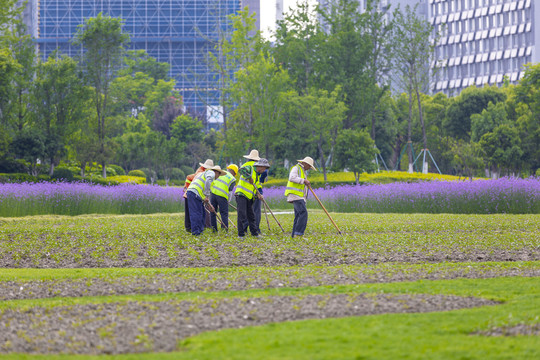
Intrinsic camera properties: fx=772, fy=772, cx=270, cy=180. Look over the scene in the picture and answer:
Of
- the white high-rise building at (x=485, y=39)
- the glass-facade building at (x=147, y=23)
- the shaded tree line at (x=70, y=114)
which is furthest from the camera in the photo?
the glass-facade building at (x=147, y=23)

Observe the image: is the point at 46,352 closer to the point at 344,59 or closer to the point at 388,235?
the point at 388,235

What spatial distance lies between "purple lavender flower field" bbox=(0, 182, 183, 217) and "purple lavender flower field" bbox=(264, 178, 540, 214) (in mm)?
7744

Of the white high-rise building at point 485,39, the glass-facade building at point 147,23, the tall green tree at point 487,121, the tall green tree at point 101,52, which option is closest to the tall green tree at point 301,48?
the tall green tree at point 101,52

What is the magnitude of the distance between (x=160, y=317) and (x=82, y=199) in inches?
1006

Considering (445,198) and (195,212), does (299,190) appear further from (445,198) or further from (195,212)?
(445,198)

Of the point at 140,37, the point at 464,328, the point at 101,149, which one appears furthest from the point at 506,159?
the point at 140,37

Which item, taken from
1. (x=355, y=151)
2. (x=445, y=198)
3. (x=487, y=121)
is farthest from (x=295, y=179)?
(x=487, y=121)

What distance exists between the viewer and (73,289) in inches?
431

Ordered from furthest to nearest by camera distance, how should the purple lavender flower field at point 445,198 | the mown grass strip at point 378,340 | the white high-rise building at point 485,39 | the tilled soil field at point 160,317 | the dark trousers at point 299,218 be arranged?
the white high-rise building at point 485,39 → the purple lavender flower field at point 445,198 → the dark trousers at point 299,218 → the tilled soil field at point 160,317 → the mown grass strip at point 378,340

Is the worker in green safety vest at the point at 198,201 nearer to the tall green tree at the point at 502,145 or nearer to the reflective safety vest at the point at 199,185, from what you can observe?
the reflective safety vest at the point at 199,185

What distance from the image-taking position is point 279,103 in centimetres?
5219

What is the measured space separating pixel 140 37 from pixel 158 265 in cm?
12599

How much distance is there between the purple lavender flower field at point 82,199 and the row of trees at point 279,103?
32.1 feet

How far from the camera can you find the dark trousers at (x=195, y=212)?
1980 centimetres
